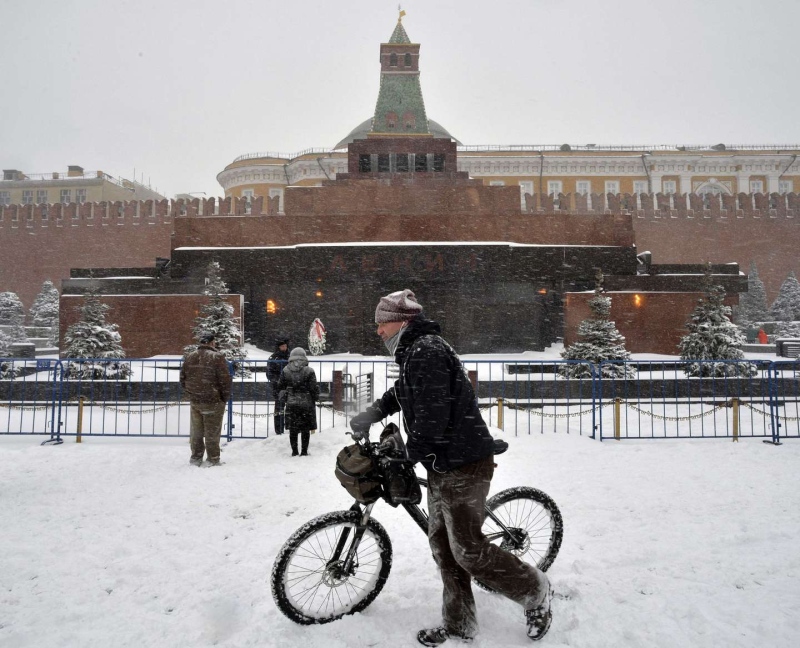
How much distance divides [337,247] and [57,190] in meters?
40.8

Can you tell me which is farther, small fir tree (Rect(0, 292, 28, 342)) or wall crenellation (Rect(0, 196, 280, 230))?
wall crenellation (Rect(0, 196, 280, 230))

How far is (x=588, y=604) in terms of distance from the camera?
302cm

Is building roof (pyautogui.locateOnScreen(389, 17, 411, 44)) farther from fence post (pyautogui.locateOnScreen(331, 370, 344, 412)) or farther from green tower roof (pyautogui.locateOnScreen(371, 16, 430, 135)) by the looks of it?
fence post (pyautogui.locateOnScreen(331, 370, 344, 412))

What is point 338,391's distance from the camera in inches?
376

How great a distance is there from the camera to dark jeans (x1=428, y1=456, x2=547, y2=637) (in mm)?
2578

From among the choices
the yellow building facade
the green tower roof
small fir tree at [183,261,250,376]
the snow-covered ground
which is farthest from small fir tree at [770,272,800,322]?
the yellow building facade

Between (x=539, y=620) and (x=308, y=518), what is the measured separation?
2.41 meters

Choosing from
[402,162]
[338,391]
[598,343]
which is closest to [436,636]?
[338,391]

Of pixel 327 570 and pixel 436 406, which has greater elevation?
pixel 436 406

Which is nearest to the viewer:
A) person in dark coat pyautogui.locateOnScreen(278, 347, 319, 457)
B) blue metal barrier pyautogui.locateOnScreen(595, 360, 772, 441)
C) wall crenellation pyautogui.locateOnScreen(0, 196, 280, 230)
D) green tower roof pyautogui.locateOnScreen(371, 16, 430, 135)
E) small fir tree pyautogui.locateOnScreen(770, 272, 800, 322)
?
person in dark coat pyautogui.locateOnScreen(278, 347, 319, 457)

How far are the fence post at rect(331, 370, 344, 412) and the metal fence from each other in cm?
2

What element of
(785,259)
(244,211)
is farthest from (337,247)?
(785,259)

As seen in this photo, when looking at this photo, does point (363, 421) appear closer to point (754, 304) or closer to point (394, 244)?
point (394, 244)

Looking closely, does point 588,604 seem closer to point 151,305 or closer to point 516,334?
point 516,334
